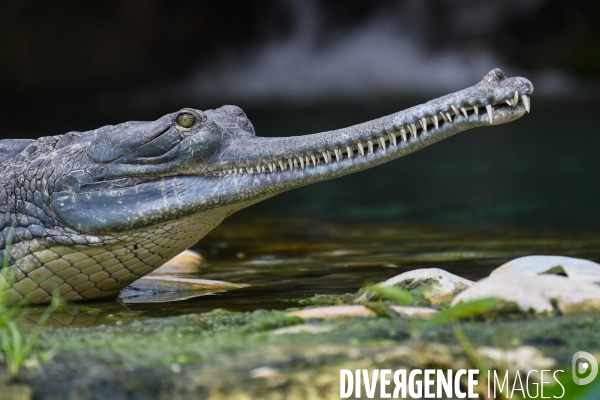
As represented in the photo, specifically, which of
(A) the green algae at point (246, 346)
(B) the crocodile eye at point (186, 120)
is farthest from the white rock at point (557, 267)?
(B) the crocodile eye at point (186, 120)

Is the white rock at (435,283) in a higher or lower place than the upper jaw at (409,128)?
lower

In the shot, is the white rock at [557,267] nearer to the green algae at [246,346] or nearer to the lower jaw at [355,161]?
the green algae at [246,346]

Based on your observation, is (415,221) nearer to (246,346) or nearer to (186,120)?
(186,120)

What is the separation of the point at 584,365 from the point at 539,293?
540mm

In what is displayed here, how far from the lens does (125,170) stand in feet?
13.4

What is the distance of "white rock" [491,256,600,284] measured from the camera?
3.36 metres

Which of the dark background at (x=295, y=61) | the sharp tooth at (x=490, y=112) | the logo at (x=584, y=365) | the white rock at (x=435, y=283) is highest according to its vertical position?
the dark background at (x=295, y=61)

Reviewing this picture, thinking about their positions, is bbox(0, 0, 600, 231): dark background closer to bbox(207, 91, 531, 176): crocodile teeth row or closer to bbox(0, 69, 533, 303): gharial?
bbox(0, 69, 533, 303): gharial

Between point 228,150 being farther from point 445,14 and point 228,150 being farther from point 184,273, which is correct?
point 445,14

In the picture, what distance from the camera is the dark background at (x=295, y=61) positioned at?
63.7ft

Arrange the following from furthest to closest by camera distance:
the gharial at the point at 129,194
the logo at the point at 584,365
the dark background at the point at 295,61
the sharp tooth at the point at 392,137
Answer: the dark background at the point at 295,61
the gharial at the point at 129,194
the sharp tooth at the point at 392,137
the logo at the point at 584,365

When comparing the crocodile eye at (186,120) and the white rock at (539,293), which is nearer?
the white rock at (539,293)

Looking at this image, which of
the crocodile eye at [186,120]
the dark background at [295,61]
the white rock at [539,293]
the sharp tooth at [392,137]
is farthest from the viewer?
the dark background at [295,61]

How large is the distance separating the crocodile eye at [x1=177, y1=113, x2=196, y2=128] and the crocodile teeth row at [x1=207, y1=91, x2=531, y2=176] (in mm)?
355
